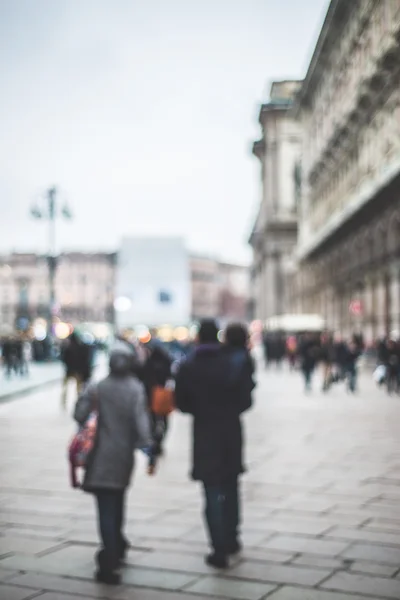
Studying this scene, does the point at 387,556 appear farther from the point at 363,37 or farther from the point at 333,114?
the point at 333,114

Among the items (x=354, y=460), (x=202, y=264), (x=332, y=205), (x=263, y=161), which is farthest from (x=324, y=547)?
(x=202, y=264)

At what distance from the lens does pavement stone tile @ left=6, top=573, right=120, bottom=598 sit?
250 inches

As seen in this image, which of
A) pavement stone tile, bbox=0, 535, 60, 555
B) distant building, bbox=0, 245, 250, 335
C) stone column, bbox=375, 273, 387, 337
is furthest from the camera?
distant building, bbox=0, 245, 250, 335

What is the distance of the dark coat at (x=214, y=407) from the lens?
23.3 feet

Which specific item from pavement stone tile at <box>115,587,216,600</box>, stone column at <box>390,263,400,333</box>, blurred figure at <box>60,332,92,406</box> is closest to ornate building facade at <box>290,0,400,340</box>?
stone column at <box>390,263,400,333</box>

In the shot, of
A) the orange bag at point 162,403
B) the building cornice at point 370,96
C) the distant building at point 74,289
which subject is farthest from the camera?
the distant building at point 74,289

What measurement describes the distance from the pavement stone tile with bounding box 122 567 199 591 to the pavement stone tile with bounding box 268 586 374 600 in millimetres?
632

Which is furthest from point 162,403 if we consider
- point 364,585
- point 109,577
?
point 364,585

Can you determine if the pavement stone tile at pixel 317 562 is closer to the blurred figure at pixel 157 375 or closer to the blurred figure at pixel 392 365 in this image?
the blurred figure at pixel 157 375

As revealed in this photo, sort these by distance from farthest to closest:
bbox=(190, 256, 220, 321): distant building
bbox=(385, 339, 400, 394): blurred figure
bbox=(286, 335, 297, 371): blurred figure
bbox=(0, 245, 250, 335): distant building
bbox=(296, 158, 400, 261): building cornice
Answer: bbox=(190, 256, 220, 321): distant building
bbox=(0, 245, 250, 335): distant building
bbox=(286, 335, 297, 371): blurred figure
bbox=(296, 158, 400, 261): building cornice
bbox=(385, 339, 400, 394): blurred figure

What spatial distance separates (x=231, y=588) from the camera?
254 inches

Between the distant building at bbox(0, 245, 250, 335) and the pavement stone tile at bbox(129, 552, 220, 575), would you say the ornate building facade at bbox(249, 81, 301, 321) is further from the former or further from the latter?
the pavement stone tile at bbox(129, 552, 220, 575)

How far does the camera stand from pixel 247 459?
42.8ft

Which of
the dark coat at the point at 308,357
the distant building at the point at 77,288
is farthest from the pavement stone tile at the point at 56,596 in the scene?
the distant building at the point at 77,288
